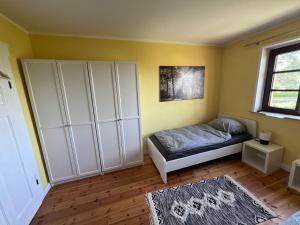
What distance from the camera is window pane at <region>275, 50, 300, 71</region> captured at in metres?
2.08

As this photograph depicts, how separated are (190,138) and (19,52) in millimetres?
2793

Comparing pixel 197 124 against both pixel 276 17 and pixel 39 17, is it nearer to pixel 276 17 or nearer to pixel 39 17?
pixel 276 17

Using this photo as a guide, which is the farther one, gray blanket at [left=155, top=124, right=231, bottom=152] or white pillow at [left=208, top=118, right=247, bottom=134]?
white pillow at [left=208, top=118, right=247, bottom=134]

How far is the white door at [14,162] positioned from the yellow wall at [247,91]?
143 inches

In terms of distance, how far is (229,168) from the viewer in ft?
7.88

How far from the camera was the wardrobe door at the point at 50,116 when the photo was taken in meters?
1.79

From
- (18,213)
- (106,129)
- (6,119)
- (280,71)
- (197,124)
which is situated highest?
(280,71)

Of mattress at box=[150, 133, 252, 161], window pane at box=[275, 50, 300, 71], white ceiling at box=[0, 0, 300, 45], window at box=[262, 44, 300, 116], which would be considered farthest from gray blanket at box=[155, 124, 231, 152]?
white ceiling at box=[0, 0, 300, 45]

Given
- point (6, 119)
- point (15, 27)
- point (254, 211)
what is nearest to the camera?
point (6, 119)

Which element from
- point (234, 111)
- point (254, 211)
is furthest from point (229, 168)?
point (234, 111)

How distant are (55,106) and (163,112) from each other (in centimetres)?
194

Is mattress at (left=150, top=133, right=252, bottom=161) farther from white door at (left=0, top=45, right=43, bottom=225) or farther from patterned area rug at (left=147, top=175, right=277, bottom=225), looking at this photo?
white door at (left=0, top=45, right=43, bottom=225)

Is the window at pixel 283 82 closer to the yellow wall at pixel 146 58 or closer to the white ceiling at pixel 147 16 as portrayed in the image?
the white ceiling at pixel 147 16

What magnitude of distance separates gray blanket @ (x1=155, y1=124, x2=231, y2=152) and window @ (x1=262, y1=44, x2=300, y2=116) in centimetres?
97
